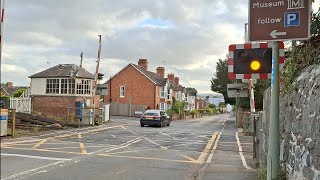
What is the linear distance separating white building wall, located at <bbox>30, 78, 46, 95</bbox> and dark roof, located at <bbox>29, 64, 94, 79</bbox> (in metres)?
0.43

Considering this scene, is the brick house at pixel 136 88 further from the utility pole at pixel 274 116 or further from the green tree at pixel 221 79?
the utility pole at pixel 274 116

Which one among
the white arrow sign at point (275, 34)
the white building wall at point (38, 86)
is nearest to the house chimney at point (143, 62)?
the white building wall at point (38, 86)

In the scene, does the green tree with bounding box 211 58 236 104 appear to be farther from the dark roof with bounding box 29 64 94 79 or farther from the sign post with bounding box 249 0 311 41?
the sign post with bounding box 249 0 311 41

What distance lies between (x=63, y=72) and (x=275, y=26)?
40269mm

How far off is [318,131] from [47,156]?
10.1 m

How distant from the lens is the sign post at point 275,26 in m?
5.54

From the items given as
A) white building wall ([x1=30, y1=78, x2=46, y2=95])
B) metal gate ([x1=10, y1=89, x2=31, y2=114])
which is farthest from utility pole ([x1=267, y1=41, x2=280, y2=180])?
white building wall ([x1=30, y1=78, x2=46, y2=95])

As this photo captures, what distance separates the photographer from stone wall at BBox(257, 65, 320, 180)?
502cm

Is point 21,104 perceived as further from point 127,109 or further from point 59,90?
point 127,109

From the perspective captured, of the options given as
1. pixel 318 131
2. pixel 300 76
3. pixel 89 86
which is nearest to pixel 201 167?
pixel 300 76

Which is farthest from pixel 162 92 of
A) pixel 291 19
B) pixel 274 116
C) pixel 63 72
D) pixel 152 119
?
pixel 291 19

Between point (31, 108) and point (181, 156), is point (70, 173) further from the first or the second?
point (31, 108)

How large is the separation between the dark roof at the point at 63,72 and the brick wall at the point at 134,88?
706 inches

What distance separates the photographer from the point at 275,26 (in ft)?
18.7
